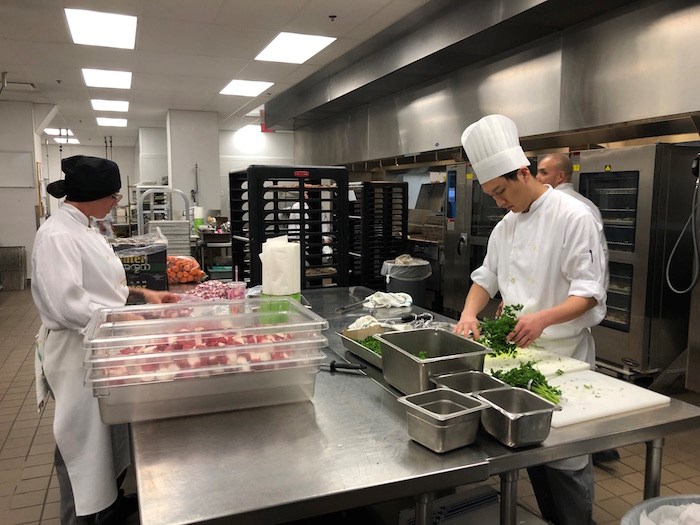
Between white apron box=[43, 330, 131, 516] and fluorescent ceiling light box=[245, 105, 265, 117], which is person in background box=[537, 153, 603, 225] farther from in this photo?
fluorescent ceiling light box=[245, 105, 265, 117]

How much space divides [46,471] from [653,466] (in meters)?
Result: 3.12

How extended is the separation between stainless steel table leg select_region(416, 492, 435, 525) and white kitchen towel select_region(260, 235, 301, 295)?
140cm

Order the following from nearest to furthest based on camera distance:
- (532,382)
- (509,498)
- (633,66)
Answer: (509,498)
(532,382)
(633,66)

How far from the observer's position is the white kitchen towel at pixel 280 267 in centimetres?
247

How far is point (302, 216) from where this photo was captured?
10.3 feet

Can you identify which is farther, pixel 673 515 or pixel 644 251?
pixel 644 251

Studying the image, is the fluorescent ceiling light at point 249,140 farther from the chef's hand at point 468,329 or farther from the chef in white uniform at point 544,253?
the chef's hand at point 468,329

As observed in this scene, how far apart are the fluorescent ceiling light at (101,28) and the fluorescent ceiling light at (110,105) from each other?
3.67 meters

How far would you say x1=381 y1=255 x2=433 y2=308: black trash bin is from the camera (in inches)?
219

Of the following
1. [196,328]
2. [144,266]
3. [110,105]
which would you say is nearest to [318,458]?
[196,328]

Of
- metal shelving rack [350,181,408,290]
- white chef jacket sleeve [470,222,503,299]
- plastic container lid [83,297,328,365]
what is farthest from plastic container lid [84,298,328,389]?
metal shelving rack [350,181,408,290]

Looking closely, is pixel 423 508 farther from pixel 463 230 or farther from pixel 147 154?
pixel 147 154

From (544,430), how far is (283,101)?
7741 millimetres

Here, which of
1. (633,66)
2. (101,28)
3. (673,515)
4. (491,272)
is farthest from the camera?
(101,28)
